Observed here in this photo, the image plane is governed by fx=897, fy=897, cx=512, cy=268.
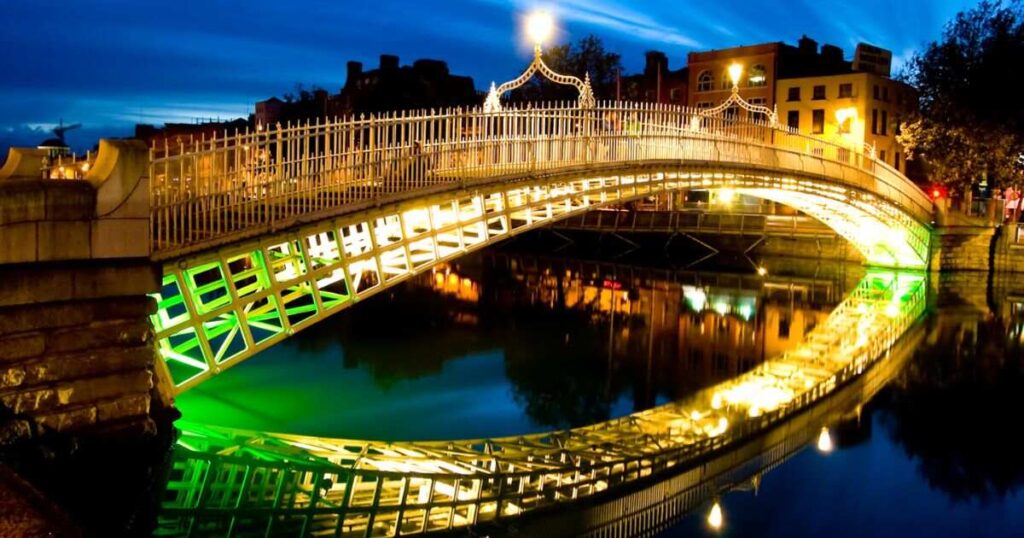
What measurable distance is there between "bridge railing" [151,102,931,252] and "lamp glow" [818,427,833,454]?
246 inches

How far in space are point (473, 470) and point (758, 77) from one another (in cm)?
4467

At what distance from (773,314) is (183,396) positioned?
1737 centimetres

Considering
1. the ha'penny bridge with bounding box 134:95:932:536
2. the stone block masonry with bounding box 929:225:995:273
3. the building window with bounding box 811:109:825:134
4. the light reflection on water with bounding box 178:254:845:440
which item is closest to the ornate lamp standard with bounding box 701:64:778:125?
the light reflection on water with bounding box 178:254:845:440

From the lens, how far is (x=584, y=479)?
10844 millimetres

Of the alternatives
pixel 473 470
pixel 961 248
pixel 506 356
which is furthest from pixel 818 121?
pixel 473 470

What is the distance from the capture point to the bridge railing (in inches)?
429

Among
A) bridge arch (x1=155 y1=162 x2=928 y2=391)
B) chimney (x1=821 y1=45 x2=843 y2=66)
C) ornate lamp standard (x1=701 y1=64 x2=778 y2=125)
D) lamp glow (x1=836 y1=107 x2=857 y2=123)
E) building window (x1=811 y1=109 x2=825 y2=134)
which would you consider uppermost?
chimney (x1=821 y1=45 x2=843 y2=66)

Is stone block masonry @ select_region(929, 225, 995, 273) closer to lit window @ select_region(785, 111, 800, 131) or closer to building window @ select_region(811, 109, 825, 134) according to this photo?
building window @ select_region(811, 109, 825, 134)

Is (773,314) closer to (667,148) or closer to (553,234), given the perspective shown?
(667,148)

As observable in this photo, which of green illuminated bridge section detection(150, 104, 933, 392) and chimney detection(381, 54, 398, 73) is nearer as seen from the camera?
green illuminated bridge section detection(150, 104, 933, 392)

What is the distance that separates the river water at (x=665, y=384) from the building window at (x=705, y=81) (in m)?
24.7

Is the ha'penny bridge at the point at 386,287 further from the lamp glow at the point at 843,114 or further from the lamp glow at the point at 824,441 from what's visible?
the lamp glow at the point at 843,114

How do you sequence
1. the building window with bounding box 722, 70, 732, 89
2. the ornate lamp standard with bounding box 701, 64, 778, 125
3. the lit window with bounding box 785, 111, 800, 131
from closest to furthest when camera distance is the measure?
the ornate lamp standard with bounding box 701, 64, 778, 125 < the lit window with bounding box 785, 111, 800, 131 < the building window with bounding box 722, 70, 732, 89

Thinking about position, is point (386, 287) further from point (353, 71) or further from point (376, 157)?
point (353, 71)
